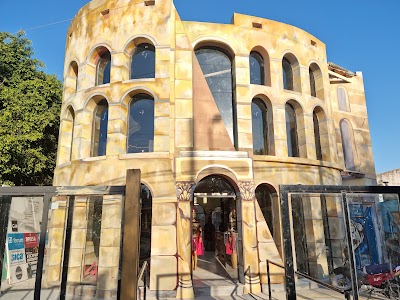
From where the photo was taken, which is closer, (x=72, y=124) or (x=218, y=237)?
(x=72, y=124)

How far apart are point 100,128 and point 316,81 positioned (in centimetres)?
1061

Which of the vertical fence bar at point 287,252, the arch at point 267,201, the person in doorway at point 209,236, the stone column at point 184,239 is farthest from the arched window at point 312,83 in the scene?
the vertical fence bar at point 287,252

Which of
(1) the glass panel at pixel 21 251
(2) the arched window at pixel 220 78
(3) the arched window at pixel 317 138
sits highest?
(2) the arched window at pixel 220 78

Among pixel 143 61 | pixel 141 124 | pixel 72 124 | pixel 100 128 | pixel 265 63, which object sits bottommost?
pixel 141 124

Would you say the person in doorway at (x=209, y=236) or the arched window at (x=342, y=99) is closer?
the arched window at (x=342, y=99)

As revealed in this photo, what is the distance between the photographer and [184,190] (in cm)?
1054

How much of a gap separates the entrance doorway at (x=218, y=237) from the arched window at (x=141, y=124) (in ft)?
8.79

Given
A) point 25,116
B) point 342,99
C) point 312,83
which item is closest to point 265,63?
point 312,83

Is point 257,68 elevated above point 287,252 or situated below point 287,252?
above

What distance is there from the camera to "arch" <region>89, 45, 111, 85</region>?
13.1 metres

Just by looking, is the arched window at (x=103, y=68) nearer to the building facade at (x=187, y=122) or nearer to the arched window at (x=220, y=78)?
the building facade at (x=187, y=122)

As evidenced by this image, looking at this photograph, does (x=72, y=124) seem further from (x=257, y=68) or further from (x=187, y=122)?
(x=257, y=68)

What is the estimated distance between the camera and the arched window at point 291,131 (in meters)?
13.5

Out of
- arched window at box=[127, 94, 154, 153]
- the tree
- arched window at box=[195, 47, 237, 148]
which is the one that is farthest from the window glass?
the tree
